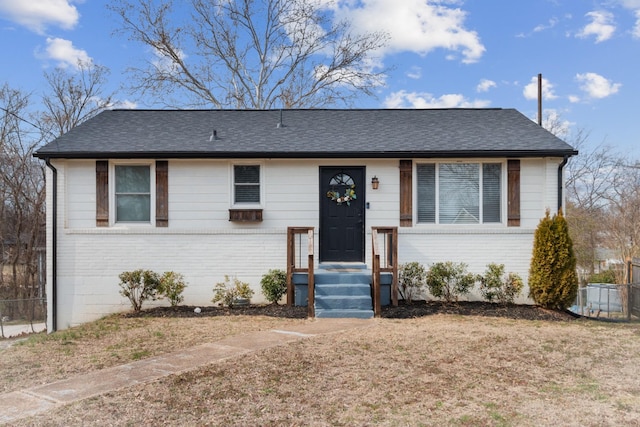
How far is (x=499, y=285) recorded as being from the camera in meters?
8.55

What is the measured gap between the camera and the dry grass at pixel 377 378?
3.56 m

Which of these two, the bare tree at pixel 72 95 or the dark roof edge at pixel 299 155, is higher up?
the bare tree at pixel 72 95

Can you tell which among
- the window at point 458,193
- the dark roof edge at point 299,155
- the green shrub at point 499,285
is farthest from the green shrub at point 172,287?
the green shrub at point 499,285

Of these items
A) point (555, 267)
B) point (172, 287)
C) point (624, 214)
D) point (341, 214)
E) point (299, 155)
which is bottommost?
point (172, 287)

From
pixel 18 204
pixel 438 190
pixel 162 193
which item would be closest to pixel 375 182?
pixel 438 190

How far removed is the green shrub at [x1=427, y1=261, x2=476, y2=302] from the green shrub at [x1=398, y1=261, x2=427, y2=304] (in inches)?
6.7

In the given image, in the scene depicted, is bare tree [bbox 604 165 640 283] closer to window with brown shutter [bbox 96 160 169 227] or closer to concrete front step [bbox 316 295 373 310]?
concrete front step [bbox 316 295 373 310]

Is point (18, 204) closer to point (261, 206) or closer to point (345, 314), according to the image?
point (261, 206)

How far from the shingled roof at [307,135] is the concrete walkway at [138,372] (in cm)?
383

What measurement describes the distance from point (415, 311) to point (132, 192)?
19.5 feet

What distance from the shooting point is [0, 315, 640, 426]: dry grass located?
356 centimetres

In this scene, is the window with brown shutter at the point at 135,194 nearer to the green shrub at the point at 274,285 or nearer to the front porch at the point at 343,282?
the green shrub at the point at 274,285

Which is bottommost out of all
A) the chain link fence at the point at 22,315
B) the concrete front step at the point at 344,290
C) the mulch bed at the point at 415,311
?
the chain link fence at the point at 22,315

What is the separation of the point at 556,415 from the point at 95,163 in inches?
341
